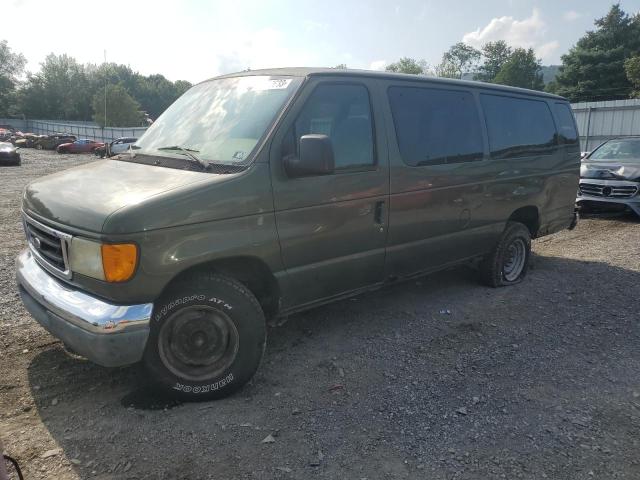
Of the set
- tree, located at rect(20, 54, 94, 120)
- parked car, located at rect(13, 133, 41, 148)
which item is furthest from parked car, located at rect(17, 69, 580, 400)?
tree, located at rect(20, 54, 94, 120)

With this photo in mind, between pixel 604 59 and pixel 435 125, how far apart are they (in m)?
49.8

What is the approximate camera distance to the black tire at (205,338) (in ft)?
10.2

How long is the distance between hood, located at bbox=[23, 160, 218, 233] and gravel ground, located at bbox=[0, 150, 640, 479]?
47.1 inches

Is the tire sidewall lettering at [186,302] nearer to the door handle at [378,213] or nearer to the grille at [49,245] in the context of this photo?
the grille at [49,245]

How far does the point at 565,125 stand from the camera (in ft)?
20.5

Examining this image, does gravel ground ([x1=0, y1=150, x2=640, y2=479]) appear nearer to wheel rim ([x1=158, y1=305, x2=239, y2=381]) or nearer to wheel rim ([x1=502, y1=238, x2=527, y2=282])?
wheel rim ([x1=158, y1=305, x2=239, y2=381])

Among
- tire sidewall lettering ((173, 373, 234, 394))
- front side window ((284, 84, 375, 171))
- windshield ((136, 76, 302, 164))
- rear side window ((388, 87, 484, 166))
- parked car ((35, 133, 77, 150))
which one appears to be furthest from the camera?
parked car ((35, 133, 77, 150))

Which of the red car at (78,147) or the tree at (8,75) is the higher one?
the tree at (8,75)

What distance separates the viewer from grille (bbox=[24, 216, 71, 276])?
3076 millimetres

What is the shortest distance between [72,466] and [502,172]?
178 inches

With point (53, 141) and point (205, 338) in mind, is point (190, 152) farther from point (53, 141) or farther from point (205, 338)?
point (53, 141)

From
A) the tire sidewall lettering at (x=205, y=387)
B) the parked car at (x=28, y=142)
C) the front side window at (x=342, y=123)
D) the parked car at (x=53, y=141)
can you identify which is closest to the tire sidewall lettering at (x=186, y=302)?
the tire sidewall lettering at (x=205, y=387)

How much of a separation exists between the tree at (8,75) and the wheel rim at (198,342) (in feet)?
334

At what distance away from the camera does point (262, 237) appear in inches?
131
